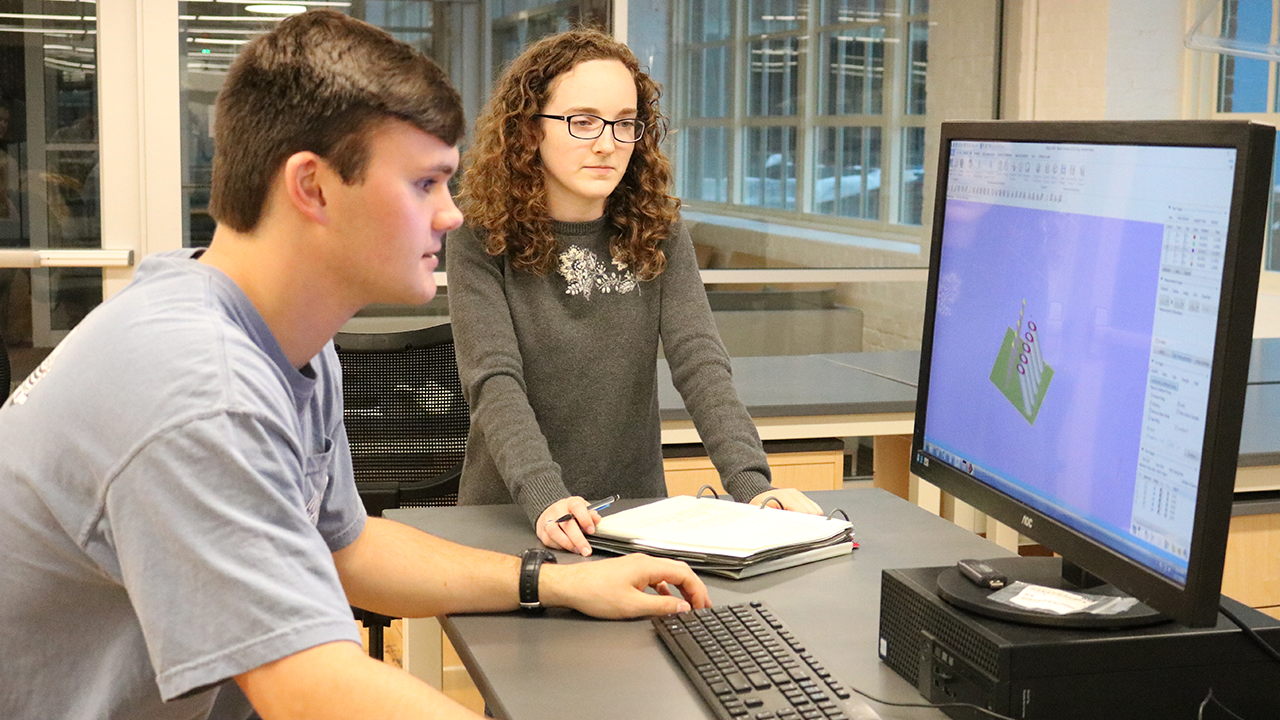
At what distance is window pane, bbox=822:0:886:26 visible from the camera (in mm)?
4453

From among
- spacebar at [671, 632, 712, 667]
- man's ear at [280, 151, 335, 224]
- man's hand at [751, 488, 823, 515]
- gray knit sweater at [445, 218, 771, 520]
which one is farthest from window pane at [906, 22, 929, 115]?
man's ear at [280, 151, 335, 224]

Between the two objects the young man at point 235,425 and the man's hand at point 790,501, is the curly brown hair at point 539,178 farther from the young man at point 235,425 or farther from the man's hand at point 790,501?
the young man at point 235,425

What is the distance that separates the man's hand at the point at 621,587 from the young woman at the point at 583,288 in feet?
1.28

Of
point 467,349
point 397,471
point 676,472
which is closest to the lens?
point 467,349

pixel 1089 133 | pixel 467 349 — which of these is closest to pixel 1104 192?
pixel 1089 133

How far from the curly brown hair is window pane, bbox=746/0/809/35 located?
2.70m

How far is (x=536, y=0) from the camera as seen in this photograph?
4.14 metres

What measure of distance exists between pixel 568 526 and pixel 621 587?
236 mm

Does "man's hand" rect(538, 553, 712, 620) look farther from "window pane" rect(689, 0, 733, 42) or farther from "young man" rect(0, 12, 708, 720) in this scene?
"window pane" rect(689, 0, 733, 42)

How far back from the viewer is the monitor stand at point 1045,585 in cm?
95

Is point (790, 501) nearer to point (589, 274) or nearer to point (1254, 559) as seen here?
point (589, 274)

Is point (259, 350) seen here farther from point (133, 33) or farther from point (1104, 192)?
point (133, 33)

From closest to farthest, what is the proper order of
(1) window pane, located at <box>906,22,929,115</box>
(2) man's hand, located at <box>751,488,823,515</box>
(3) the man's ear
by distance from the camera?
(3) the man's ear < (2) man's hand, located at <box>751,488,823,515</box> < (1) window pane, located at <box>906,22,929,115</box>

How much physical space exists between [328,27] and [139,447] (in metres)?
0.36
